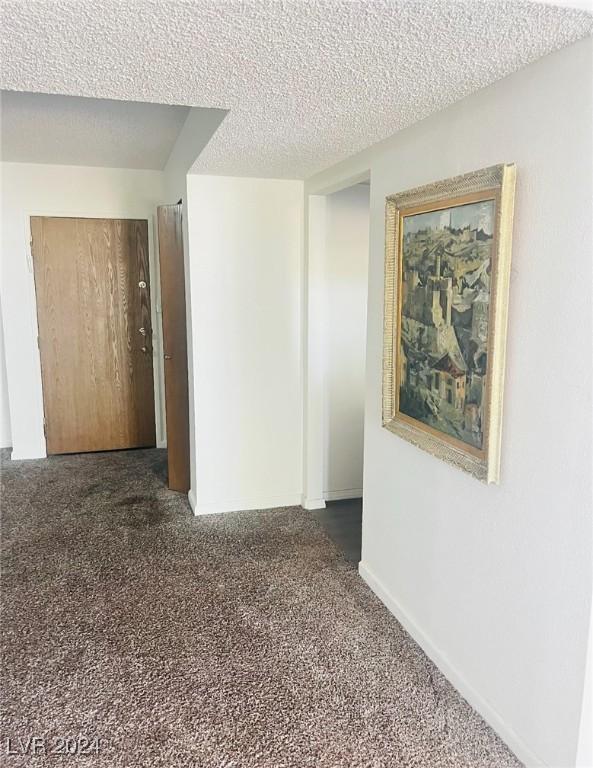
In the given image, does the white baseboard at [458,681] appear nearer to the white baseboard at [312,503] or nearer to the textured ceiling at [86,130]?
the white baseboard at [312,503]

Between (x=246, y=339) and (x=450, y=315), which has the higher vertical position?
(x=450, y=315)

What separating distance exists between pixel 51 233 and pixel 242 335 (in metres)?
2.08

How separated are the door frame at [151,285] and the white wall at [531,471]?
119 inches

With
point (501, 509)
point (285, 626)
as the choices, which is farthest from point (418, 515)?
point (285, 626)

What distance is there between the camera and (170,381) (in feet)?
12.7

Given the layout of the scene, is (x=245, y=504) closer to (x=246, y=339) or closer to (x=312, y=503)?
(x=312, y=503)

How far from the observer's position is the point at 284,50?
4.80 feet

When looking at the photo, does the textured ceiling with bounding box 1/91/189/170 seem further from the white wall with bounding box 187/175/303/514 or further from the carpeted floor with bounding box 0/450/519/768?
the carpeted floor with bounding box 0/450/519/768

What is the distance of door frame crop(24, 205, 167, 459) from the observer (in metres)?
4.54

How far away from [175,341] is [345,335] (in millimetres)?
1112

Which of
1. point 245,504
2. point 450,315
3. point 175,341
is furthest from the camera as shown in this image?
point 175,341

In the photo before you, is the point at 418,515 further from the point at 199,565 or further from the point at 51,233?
the point at 51,233

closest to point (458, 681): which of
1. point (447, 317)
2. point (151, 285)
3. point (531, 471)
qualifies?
point (531, 471)

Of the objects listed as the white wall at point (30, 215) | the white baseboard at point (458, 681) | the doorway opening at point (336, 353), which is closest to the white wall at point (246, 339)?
the doorway opening at point (336, 353)
